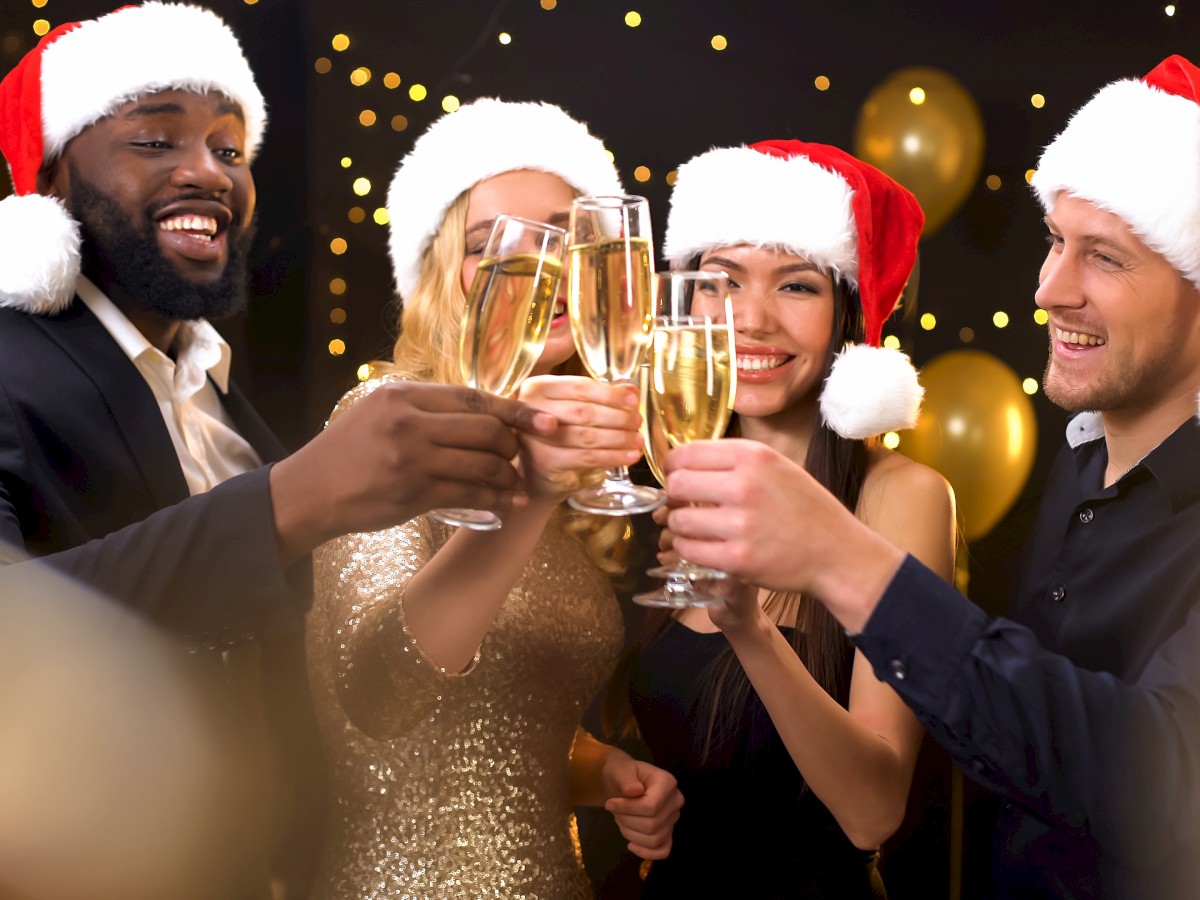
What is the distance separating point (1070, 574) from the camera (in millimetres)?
1891

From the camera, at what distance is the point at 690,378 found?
1.34 metres

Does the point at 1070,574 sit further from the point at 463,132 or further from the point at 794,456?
the point at 463,132

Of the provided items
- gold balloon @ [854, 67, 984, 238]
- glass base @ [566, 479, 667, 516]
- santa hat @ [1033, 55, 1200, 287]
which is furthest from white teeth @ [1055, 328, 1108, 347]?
gold balloon @ [854, 67, 984, 238]

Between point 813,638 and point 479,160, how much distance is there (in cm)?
110

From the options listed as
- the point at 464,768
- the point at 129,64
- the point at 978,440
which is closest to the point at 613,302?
the point at 464,768

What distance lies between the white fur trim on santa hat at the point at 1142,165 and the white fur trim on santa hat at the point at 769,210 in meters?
0.38

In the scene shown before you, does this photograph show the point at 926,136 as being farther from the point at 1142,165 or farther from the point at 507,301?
the point at 507,301

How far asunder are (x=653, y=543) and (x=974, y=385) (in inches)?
41.7

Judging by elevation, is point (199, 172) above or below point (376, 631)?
above

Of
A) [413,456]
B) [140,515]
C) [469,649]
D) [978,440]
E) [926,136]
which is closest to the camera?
[413,456]

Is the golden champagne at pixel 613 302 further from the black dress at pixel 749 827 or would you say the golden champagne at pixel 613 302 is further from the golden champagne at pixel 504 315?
the black dress at pixel 749 827

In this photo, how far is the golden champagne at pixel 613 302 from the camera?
131 cm

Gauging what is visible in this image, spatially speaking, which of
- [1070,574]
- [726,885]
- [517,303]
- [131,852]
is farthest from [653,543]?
[517,303]

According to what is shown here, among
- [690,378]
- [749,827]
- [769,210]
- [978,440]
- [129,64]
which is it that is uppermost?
[129,64]
